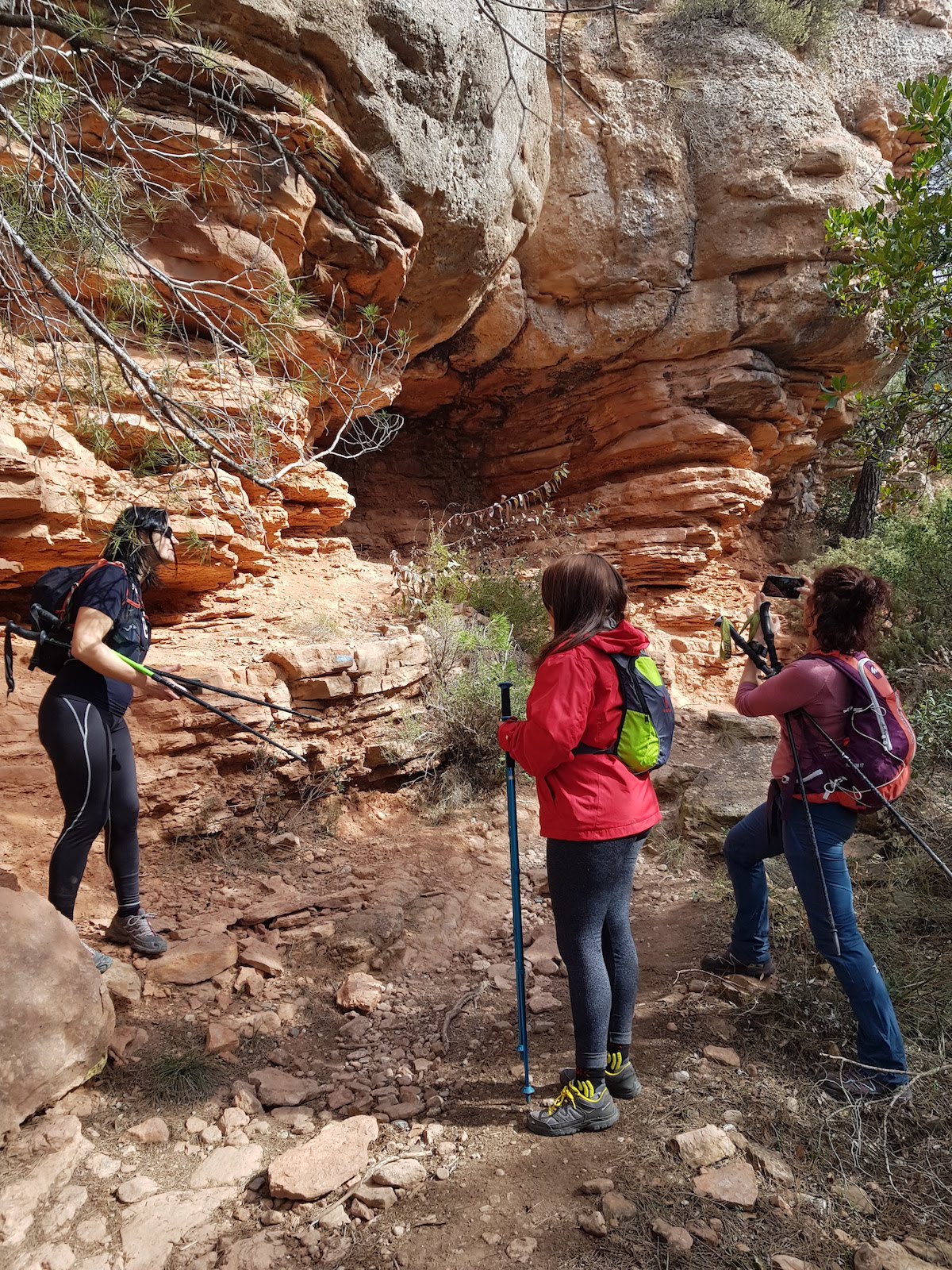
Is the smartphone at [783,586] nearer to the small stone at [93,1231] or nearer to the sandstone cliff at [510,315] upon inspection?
the sandstone cliff at [510,315]

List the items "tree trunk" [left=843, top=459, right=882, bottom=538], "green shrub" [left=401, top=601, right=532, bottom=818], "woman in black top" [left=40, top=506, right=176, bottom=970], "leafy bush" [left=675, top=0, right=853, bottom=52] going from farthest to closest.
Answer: "tree trunk" [left=843, top=459, right=882, bottom=538], "leafy bush" [left=675, top=0, right=853, bottom=52], "green shrub" [left=401, top=601, right=532, bottom=818], "woman in black top" [left=40, top=506, right=176, bottom=970]

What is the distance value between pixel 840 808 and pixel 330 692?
3163mm

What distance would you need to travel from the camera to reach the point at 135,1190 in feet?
6.68

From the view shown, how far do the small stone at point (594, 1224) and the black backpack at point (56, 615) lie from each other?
8.48ft

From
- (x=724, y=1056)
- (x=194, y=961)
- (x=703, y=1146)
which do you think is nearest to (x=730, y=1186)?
(x=703, y=1146)

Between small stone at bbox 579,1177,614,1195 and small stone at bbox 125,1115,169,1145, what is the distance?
1.33 m

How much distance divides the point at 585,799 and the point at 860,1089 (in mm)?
1350

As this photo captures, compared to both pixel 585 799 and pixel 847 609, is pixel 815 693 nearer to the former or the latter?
pixel 847 609

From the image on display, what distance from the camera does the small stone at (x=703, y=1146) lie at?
6.70 ft

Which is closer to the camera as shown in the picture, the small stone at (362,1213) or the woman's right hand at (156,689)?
the small stone at (362,1213)

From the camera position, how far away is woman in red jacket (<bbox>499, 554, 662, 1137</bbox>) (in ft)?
6.81

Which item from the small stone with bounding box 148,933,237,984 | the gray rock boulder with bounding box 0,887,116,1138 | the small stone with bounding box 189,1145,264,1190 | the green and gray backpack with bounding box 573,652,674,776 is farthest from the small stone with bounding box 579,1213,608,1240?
the small stone with bounding box 148,933,237,984

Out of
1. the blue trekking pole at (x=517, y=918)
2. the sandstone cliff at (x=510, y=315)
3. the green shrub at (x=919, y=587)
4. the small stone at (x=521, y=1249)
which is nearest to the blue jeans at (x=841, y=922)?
the blue trekking pole at (x=517, y=918)

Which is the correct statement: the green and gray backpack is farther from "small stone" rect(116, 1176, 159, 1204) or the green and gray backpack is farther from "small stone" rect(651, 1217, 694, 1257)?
"small stone" rect(116, 1176, 159, 1204)
